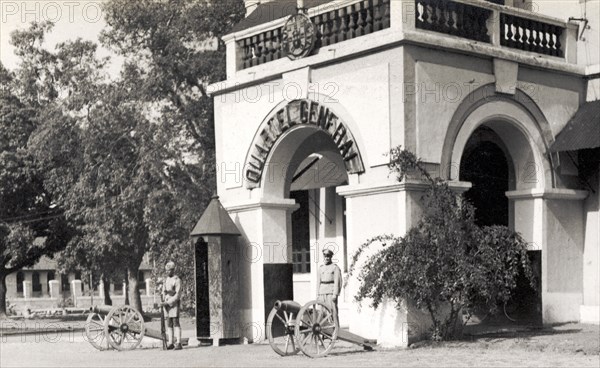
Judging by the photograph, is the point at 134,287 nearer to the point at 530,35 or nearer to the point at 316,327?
the point at 530,35

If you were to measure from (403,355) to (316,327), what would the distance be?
141 cm

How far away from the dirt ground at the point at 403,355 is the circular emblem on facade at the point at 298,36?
523 cm

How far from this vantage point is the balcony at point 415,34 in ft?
50.8

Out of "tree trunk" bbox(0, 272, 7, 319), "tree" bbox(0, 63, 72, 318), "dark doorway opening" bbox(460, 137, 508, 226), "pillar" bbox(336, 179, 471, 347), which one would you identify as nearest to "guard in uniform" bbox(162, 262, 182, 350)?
"pillar" bbox(336, 179, 471, 347)

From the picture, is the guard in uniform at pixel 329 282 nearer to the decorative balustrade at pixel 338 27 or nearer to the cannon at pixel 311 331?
the cannon at pixel 311 331

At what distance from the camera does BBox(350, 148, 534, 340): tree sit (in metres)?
14.6

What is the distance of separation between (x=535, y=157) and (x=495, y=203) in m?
1.55

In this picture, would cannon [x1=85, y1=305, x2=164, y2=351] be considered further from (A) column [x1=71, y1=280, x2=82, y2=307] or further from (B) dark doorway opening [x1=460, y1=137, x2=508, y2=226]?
(A) column [x1=71, y1=280, x2=82, y2=307]

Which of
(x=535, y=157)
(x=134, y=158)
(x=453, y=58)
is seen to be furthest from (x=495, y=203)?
(x=134, y=158)

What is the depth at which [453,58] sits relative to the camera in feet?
52.4

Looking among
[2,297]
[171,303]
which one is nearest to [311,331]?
[171,303]

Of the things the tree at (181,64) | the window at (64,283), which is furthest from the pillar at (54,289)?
the tree at (181,64)

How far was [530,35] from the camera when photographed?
57.8ft

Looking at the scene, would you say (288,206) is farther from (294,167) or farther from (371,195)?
(371,195)
